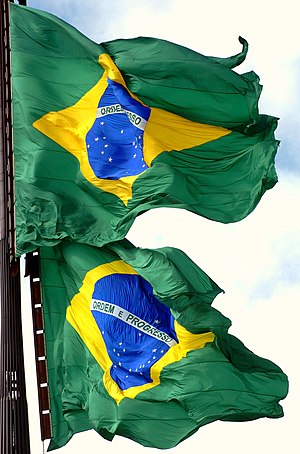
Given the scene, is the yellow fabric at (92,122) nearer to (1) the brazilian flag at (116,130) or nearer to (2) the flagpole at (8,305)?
(1) the brazilian flag at (116,130)

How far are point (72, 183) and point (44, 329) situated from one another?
246cm

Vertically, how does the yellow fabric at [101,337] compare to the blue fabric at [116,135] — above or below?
below

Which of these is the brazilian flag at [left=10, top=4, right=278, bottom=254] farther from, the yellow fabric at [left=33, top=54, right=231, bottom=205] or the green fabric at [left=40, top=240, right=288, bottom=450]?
the green fabric at [left=40, top=240, right=288, bottom=450]

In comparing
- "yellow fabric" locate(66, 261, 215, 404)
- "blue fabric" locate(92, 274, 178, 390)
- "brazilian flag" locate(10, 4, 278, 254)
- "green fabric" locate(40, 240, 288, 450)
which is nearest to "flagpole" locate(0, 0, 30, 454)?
"brazilian flag" locate(10, 4, 278, 254)

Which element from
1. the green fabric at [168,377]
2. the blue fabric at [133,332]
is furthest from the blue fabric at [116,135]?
the blue fabric at [133,332]


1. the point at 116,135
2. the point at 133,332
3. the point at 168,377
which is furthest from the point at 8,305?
the point at 116,135

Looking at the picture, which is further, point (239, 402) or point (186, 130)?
point (186, 130)

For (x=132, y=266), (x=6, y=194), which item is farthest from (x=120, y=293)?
(x=6, y=194)

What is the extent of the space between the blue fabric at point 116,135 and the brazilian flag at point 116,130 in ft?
0.05

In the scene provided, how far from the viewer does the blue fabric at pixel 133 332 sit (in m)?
23.3

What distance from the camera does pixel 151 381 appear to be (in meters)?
Answer: 23.2

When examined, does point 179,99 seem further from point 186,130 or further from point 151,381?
point 151,381

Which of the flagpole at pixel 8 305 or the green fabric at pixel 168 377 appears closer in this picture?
the green fabric at pixel 168 377

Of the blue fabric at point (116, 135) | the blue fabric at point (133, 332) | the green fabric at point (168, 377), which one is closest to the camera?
the green fabric at point (168, 377)
